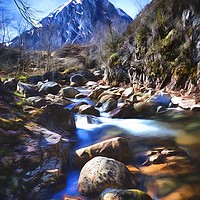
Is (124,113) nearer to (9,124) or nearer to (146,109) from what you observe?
(146,109)

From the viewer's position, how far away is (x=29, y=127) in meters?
5.29

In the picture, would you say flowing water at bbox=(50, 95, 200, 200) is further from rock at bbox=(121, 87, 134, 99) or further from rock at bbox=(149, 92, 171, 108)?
rock at bbox=(121, 87, 134, 99)

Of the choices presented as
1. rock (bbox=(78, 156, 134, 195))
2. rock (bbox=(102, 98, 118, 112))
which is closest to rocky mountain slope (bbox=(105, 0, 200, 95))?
rock (bbox=(102, 98, 118, 112))

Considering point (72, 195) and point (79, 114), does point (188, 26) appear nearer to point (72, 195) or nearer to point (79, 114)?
point (79, 114)

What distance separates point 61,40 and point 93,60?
74.8m

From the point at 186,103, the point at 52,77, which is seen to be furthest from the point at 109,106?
the point at 52,77

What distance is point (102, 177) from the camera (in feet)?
12.8

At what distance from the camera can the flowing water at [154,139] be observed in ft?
13.6

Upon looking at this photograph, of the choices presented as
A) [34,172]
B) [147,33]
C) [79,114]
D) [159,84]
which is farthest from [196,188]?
[147,33]

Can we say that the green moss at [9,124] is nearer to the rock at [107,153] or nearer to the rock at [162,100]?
the rock at [107,153]

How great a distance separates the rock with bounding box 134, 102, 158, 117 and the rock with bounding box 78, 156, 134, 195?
5.78 metres

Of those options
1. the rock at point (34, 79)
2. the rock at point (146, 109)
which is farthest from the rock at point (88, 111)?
the rock at point (34, 79)

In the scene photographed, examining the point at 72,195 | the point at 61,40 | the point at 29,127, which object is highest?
the point at 61,40

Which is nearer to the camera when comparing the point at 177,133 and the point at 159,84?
the point at 177,133
